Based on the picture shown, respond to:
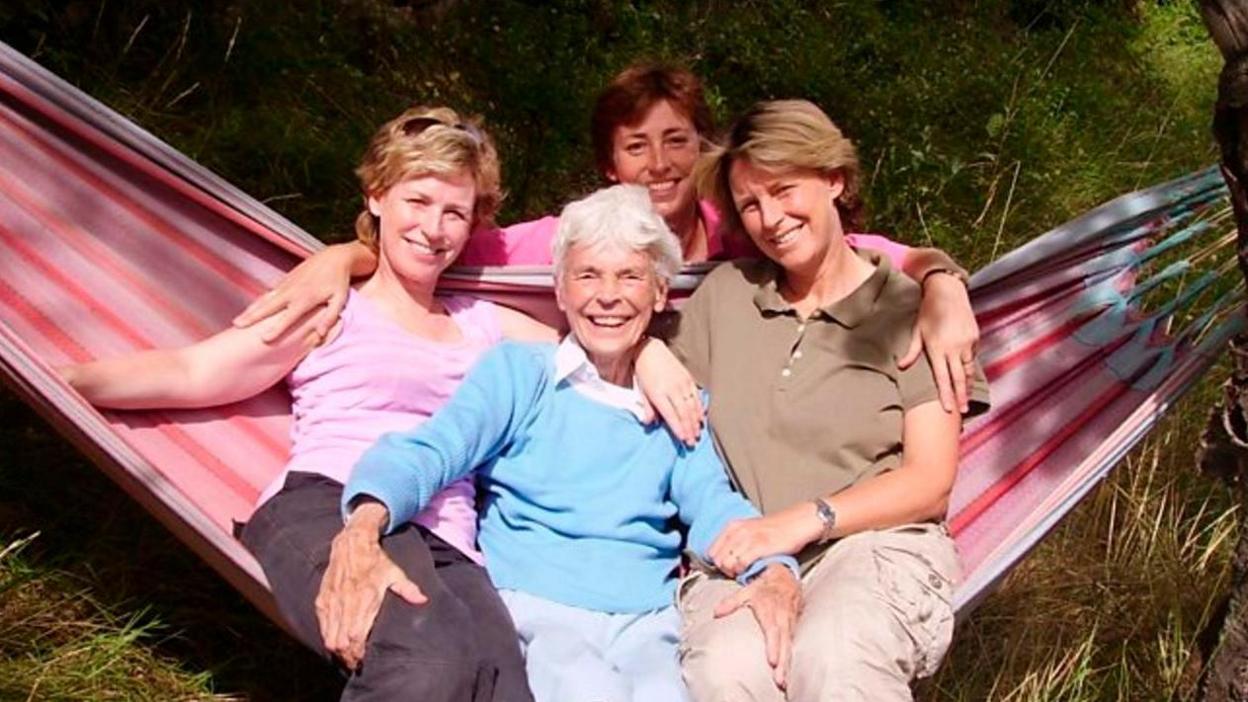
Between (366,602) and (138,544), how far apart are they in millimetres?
1196

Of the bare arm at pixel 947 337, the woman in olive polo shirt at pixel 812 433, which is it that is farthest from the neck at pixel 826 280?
the bare arm at pixel 947 337

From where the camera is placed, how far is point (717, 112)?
531cm

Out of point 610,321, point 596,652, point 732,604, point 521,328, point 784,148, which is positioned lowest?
point 596,652

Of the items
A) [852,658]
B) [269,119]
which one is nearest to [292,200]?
[269,119]

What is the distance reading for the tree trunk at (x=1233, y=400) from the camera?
213cm

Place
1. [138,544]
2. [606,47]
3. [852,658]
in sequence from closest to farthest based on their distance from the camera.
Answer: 1. [852,658]
2. [138,544]
3. [606,47]

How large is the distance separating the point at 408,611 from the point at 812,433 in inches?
26.0

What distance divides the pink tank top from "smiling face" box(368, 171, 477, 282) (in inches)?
4.0

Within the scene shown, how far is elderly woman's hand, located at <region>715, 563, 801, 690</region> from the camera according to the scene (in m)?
2.08

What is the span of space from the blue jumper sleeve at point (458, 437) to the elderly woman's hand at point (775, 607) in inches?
16.4

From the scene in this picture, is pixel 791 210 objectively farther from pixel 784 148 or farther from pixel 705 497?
pixel 705 497

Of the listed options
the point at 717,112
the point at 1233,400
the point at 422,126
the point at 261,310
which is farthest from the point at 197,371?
the point at 717,112

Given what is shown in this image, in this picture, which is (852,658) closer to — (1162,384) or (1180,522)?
(1162,384)

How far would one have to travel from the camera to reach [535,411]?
2.38 metres
